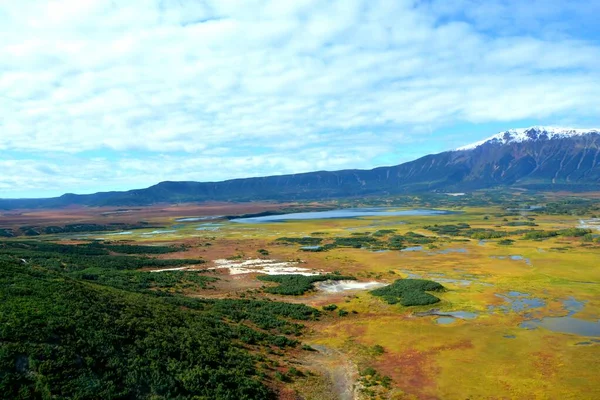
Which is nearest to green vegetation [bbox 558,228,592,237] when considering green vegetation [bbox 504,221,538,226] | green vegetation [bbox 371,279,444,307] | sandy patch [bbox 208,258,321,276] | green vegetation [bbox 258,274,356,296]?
A: green vegetation [bbox 504,221,538,226]

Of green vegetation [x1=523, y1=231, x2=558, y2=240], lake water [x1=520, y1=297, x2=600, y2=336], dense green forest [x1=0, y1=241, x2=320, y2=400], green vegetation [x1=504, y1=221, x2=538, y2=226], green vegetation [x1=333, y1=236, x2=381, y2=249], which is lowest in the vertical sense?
lake water [x1=520, y1=297, x2=600, y2=336]

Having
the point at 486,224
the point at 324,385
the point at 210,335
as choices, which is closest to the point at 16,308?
the point at 210,335

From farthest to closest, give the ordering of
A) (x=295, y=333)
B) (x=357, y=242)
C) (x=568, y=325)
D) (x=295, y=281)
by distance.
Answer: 1. (x=357, y=242)
2. (x=295, y=281)
3. (x=568, y=325)
4. (x=295, y=333)

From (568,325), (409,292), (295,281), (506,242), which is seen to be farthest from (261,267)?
(506,242)

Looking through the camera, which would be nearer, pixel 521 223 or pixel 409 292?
pixel 409 292

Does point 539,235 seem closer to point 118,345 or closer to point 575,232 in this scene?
point 575,232

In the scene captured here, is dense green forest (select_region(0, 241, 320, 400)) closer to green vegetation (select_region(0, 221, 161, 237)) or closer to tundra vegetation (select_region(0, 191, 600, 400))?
tundra vegetation (select_region(0, 191, 600, 400))

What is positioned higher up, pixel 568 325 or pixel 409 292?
pixel 409 292

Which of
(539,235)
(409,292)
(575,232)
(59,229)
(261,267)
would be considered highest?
(59,229)
